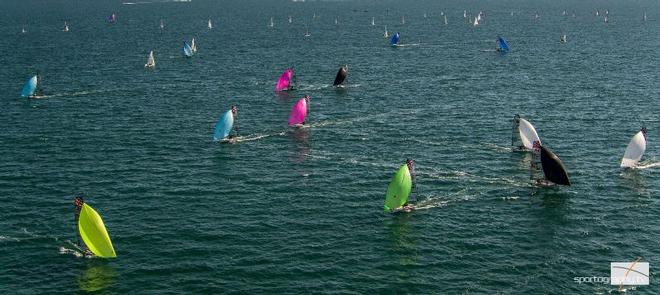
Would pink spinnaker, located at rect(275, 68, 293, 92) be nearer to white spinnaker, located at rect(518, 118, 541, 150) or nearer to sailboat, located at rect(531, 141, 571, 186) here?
white spinnaker, located at rect(518, 118, 541, 150)

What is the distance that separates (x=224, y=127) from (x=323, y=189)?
87.1 ft

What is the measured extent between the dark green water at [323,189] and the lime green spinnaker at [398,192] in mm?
1520

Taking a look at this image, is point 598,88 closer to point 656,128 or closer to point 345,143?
point 656,128

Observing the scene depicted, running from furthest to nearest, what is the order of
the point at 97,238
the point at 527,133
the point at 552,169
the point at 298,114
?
the point at 298,114 < the point at 527,133 < the point at 552,169 < the point at 97,238

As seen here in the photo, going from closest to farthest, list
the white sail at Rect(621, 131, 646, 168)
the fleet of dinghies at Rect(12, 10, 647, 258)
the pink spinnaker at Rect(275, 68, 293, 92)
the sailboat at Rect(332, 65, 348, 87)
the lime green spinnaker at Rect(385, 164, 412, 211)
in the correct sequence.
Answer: the fleet of dinghies at Rect(12, 10, 647, 258), the lime green spinnaker at Rect(385, 164, 412, 211), the white sail at Rect(621, 131, 646, 168), the pink spinnaker at Rect(275, 68, 293, 92), the sailboat at Rect(332, 65, 348, 87)

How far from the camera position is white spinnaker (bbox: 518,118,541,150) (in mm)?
99062

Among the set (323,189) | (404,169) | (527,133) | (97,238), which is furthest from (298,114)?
(97,238)

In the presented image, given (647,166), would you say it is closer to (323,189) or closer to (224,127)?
(323,189)

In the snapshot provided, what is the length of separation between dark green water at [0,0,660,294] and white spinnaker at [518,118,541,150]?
8.40ft

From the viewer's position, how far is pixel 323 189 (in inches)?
3430

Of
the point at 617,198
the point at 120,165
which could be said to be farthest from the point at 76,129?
the point at 617,198

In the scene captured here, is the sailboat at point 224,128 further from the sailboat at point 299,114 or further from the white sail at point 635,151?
the white sail at point 635,151

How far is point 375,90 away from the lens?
490 feet

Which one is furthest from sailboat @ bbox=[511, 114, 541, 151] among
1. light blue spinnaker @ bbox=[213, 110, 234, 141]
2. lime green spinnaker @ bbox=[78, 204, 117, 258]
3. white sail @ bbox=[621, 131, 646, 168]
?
lime green spinnaker @ bbox=[78, 204, 117, 258]
